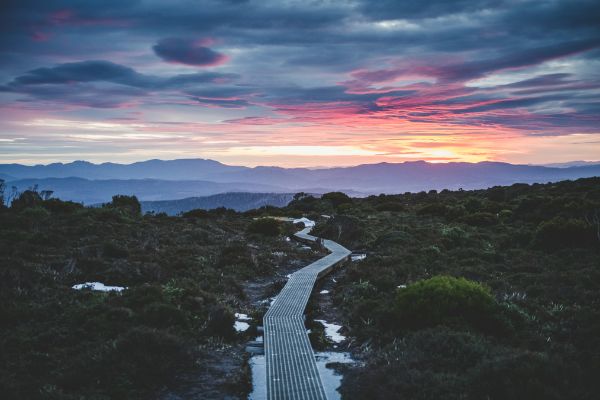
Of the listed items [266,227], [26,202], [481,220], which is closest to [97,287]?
[266,227]

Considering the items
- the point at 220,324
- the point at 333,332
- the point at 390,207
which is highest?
the point at 390,207

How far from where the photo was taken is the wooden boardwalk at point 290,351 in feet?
28.0

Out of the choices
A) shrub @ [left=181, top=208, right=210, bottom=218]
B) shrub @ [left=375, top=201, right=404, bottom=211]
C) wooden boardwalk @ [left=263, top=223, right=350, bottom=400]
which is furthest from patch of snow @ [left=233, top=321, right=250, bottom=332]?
shrub @ [left=375, top=201, right=404, bottom=211]

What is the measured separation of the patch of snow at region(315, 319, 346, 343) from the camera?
1198cm

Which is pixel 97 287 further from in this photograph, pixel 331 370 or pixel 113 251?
pixel 331 370

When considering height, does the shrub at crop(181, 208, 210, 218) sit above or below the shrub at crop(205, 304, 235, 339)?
above

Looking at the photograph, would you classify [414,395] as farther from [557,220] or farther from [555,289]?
[557,220]

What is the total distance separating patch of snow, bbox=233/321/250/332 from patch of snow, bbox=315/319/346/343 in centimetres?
233

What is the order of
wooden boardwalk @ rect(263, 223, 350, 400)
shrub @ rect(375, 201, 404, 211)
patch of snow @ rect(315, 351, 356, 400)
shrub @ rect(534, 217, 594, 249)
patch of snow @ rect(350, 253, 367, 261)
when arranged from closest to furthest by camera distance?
wooden boardwalk @ rect(263, 223, 350, 400), patch of snow @ rect(315, 351, 356, 400), shrub @ rect(534, 217, 594, 249), patch of snow @ rect(350, 253, 367, 261), shrub @ rect(375, 201, 404, 211)

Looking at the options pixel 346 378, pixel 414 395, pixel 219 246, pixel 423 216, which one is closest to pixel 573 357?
pixel 414 395

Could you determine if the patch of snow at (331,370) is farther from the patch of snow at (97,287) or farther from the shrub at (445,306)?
the patch of snow at (97,287)

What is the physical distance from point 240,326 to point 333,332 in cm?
275

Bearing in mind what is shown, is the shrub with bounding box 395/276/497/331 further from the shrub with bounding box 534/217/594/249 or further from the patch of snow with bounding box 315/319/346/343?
the shrub with bounding box 534/217/594/249

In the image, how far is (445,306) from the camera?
1137 centimetres
